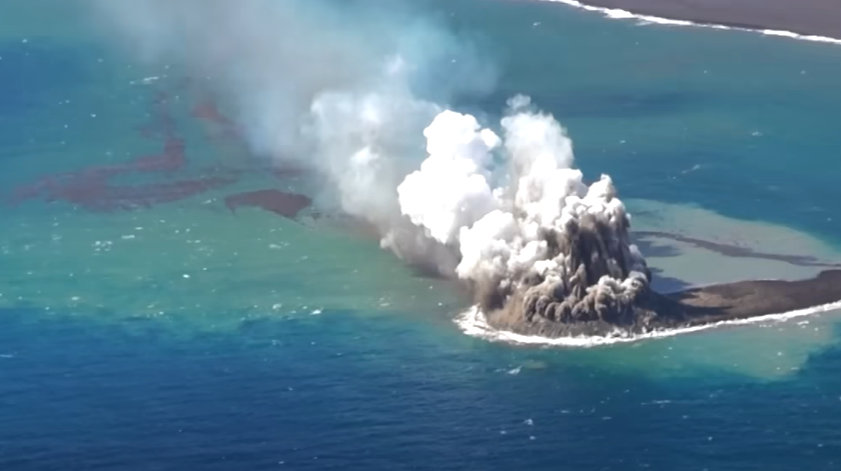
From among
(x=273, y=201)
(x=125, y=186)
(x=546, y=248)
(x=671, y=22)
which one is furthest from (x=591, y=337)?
(x=671, y=22)

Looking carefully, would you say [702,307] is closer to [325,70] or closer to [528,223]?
[528,223]

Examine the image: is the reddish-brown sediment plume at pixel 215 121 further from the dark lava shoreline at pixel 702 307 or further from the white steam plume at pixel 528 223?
the dark lava shoreline at pixel 702 307

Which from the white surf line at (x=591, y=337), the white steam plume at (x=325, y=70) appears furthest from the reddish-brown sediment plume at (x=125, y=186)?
the white surf line at (x=591, y=337)

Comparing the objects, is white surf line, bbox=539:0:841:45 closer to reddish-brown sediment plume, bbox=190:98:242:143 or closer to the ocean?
the ocean

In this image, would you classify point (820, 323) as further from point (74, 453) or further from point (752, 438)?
point (74, 453)

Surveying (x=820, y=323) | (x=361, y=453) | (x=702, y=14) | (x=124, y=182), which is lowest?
(x=361, y=453)

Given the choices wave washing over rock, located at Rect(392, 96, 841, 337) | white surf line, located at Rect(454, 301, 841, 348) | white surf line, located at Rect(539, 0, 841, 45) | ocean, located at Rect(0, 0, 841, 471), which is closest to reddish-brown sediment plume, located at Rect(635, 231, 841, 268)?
ocean, located at Rect(0, 0, 841, 471)

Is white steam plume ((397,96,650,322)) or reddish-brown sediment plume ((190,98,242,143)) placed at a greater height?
reddish-brown sediment plume ((190,98,242,143))

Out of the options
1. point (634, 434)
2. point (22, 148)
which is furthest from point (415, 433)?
point (22, 148)
